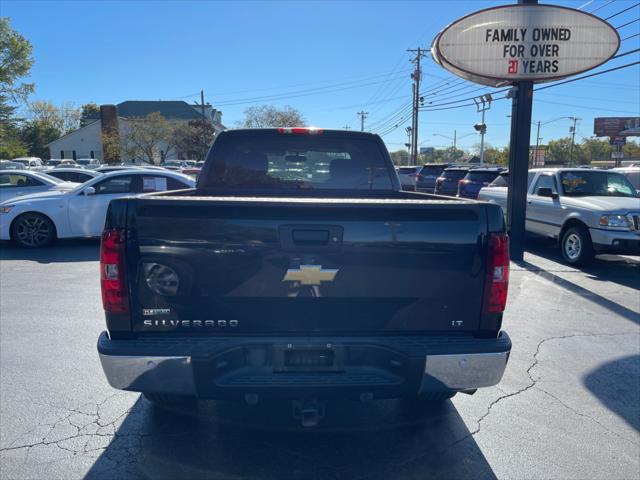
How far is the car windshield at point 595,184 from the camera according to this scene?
938cm

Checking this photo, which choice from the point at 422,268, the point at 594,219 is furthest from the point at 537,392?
the point at 594,219

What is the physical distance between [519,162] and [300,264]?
7.96m

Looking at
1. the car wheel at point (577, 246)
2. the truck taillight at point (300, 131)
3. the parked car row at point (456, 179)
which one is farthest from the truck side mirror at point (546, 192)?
the truck taillight at point (300, 131)

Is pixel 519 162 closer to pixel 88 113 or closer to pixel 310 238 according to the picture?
pixel 310 238

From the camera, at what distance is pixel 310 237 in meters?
2.48

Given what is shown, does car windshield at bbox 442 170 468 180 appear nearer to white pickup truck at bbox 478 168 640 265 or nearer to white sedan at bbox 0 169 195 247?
A: white pickup truck at bbox 478 168 640 265

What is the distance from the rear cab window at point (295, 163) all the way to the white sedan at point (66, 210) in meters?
6.38

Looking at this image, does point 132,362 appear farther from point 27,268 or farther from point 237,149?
point 27,268

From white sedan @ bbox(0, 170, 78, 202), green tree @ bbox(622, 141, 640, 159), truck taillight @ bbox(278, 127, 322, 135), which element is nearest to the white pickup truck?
truck taillight @ bbox(278, 127, 322, 135)

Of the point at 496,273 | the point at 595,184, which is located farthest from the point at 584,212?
→ the point at 496,273

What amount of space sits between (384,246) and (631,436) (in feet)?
7.78

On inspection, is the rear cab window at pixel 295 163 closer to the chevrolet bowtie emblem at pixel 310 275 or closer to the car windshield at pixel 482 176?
the chevrolet bowtie emblem at pixel 310 275

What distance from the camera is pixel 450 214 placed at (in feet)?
8.38

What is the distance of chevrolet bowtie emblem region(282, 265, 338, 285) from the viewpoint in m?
2.48
